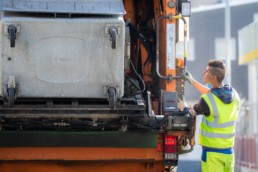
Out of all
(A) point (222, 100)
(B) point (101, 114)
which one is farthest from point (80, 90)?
(A) point (222, 100)

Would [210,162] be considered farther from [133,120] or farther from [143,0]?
[143,0]

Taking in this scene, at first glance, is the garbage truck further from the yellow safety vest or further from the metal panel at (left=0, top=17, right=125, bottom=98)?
the yellow safety vest

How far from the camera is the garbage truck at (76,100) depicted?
6.27 m

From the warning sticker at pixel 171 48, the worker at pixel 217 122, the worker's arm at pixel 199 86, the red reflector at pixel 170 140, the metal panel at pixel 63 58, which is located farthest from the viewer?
the warning sticker at pixel 171 48

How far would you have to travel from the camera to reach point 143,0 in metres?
7.95

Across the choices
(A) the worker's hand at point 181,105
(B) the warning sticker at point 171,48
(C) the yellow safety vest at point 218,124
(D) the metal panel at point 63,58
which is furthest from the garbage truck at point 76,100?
(B) the warning sticker at point 171,48

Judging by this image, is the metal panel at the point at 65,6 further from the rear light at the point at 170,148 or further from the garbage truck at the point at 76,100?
the rear light at the point at 170,148

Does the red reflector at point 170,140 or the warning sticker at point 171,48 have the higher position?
the warning sticker at point 171,48

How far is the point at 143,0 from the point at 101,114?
6.47 feet

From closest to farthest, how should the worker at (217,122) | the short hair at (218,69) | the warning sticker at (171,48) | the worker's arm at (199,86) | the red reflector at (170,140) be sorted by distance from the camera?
the worker at (217,122)
the short hair at (218,69)
the red reflector at (170,140)
the worker's arm at (199,86)
the warning sticker at (171,48)

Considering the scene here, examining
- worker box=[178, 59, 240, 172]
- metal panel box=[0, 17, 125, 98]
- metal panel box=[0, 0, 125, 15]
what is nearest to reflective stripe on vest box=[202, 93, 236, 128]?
worker box=[178, 59, 240, 172]

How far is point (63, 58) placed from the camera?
6.33 m

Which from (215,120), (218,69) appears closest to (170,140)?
(215,120)

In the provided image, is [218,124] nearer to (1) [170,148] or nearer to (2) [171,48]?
(1) [170,148]
